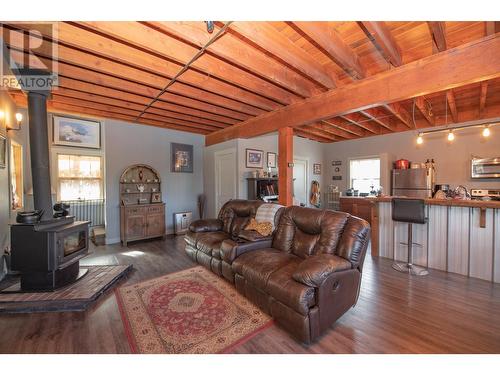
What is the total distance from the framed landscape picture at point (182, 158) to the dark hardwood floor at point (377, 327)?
12.3 feet

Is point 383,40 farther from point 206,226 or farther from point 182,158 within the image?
point 182,158

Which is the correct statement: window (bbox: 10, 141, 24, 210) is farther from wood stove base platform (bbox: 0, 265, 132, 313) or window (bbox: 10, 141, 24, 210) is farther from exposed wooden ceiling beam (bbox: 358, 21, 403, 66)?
exposed wooden ceiling beam (bbox: 358, 21, 403, 66)

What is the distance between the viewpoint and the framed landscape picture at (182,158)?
221 inches

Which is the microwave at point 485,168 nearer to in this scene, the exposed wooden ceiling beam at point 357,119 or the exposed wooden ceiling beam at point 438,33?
the exposed wooden ceiling beam at point 357,119

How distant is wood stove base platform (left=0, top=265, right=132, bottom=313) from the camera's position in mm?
2172

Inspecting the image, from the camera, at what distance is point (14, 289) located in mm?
2512

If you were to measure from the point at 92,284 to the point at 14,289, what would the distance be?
85 cm

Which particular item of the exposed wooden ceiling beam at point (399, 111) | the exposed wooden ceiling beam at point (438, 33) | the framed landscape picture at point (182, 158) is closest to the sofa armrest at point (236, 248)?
the exposed wooden ceiling beam at point (438, 33)

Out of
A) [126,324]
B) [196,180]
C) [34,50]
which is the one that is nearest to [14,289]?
[126,324]

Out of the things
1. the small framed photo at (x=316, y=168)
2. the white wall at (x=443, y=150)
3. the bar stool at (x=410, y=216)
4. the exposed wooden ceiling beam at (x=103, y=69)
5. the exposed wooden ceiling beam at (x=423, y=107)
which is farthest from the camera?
the small framed photo at (x=316, y=168)

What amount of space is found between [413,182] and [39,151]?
23.8 ft

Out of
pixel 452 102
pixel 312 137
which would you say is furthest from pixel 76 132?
pixel 452 102

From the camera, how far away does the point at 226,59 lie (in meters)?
2.43
